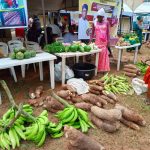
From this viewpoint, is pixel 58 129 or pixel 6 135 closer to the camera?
pixel 6 135

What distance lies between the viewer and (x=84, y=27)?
8281 millimetres

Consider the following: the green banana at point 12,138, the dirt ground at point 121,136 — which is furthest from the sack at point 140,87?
the green banana at point 12,138

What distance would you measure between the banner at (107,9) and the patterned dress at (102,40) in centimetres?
143

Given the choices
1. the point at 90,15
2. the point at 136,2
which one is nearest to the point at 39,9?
the point at 90,15

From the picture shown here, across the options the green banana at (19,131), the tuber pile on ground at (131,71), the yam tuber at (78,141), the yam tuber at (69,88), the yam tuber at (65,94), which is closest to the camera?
the yam tuber at (78,141)

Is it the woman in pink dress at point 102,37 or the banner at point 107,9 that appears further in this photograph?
the banner at point 107,9

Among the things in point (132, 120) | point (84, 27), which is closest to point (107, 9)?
point (84, 27)

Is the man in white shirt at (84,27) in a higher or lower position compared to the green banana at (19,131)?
higher

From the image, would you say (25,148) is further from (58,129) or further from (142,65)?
(142,65)

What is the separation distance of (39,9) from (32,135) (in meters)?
6.95

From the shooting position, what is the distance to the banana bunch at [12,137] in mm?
3482

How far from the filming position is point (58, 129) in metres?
3.90

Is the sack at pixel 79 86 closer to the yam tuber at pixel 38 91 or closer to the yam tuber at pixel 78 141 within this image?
the yam tuber at pixel 38 91

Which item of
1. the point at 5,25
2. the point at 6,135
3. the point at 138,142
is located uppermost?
the point at 5,25
